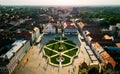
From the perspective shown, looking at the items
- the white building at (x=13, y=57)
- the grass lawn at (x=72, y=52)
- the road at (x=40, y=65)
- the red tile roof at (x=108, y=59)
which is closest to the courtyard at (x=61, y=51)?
the grass lawn at (x=72, y=52)

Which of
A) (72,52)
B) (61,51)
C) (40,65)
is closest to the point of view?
(40,65)

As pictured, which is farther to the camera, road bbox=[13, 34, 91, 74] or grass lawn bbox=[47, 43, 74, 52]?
grass lawn bbox=[47, 43, 74, 52]

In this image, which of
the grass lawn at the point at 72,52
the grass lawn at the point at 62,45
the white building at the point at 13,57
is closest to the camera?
the white building at the point at 13,57

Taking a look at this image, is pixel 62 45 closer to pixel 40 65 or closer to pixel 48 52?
pixel 48 52

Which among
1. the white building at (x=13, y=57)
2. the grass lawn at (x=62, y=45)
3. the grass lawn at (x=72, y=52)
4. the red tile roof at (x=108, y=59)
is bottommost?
the grass lawn at (x=62, y=45)

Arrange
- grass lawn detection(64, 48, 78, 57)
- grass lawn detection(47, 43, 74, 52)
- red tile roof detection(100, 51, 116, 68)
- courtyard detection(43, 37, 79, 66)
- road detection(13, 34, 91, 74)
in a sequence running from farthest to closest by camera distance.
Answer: grass lawn detection(47, 43, 74, 52) → grass lawn detection(64, 48, 78, 57) → courtyard detection(43, 37, 79, 66) → road detection(13, 34, 91, 74) → red tile roof detection(100, 51, 116, 68)

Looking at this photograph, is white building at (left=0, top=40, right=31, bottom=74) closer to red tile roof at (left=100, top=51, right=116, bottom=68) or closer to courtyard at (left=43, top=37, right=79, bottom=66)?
courtyard at (left=43, top=37, right=79, bottom=66)

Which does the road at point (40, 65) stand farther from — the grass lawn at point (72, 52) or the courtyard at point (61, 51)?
the grass lawn at point (72, 52)

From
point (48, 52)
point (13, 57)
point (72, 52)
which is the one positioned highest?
point (13, 57)

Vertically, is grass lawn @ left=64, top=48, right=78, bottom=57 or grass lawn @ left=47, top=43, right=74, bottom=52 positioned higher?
grass lawn @ left=64, top=48, right=78, bottom=57

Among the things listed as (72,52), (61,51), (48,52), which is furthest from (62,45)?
(48,52)

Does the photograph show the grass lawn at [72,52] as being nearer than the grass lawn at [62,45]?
Yes

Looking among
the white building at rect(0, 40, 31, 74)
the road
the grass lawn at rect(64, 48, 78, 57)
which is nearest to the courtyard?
the grass lawn at rect(64, 48, 78, 57)
